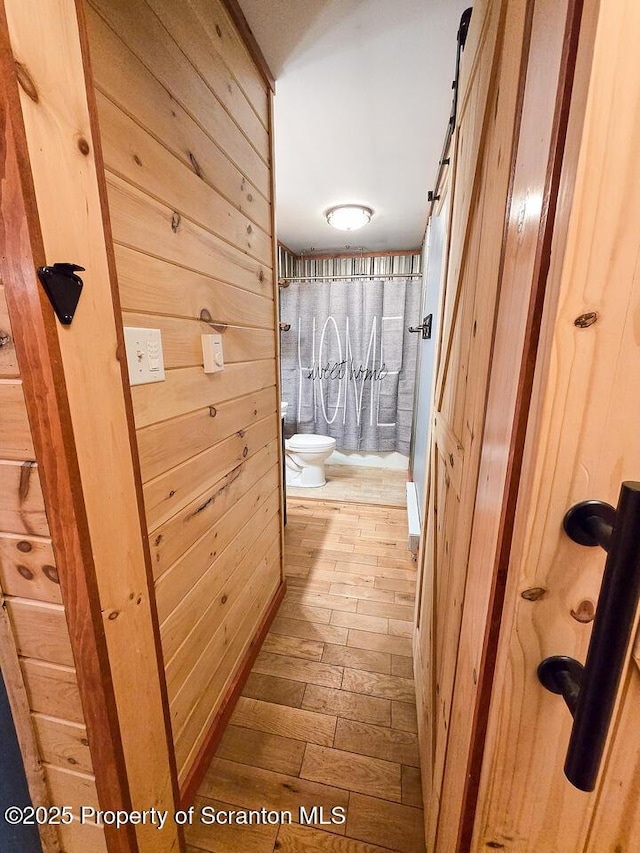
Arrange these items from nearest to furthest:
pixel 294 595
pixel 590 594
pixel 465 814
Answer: pixel 590 594 < pixel 465 814 < pixel 294 595

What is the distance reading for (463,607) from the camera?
73 centimetres

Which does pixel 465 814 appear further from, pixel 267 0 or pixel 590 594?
pixel 267 0

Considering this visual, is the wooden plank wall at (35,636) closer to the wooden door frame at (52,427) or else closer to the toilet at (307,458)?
the wooden door frame at (52,427)

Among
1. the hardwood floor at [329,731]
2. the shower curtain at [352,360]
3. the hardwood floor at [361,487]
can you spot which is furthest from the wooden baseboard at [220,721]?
the shower curtain at [352,360]

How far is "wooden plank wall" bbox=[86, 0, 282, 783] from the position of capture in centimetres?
77

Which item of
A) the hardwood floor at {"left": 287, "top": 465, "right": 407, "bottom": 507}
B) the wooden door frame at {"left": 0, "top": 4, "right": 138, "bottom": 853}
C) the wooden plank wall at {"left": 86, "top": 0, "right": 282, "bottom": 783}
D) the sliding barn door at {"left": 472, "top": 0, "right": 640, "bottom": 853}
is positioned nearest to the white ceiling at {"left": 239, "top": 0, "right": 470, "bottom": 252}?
the wooden plank wall at {"left": 86, "top": 0, "right": 282, "bottom": 783}

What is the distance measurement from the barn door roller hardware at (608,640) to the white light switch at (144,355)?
84 centimetres

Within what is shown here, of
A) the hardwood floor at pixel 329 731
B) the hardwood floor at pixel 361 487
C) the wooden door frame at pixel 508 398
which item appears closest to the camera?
the wooden door frame at pixel 508 398

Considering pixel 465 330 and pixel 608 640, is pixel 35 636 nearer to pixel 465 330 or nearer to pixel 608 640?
pixel 608 640

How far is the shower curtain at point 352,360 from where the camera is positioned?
11.7 ft

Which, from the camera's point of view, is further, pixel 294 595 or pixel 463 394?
pixel 294 595

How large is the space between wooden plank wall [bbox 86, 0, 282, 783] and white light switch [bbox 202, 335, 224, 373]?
31 millimetres

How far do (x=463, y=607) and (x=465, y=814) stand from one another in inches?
12.3

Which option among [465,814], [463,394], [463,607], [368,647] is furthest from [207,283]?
[368,647]
